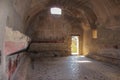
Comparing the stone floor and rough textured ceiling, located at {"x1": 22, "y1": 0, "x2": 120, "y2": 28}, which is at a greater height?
rough textured ceiling, located at {"x1": 22, "y1": 0, "x2": 120, "y2": 28}

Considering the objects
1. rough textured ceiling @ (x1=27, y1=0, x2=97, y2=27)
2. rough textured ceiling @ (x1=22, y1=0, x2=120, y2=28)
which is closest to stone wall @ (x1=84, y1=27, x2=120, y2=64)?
rough textured ceiling @ (x1=22, y1=0, x2=120, y2=28)

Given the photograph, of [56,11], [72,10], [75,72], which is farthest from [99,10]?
[56,11]

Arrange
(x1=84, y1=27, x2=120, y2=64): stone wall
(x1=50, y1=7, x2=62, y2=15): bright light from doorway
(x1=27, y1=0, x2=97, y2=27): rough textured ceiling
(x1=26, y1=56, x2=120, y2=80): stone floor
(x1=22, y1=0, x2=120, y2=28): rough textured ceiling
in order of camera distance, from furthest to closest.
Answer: (x1=50, y1=7, x2=62, y2=15): bright light from doorway < (x1=27, y1=0, x2=97, y2=27): rough textured ceiling < (x1=84, y1=27, x2=120, y2=64): stone wall < (x1=22, y1=0, x2=120, y2=28): rough textured ceiling < (x1=26, y1=56, x2=120, y2=80): stone floor

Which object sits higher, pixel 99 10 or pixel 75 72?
pixel 99 10

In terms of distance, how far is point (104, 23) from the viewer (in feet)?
28.5

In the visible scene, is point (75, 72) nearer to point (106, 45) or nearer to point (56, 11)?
point (106, 45)

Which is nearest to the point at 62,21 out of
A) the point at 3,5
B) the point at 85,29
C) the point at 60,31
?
the point at 60,31

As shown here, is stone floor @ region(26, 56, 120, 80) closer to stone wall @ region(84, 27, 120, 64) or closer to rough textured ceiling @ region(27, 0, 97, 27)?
stone wall @ region(84, 27, 120, 64)

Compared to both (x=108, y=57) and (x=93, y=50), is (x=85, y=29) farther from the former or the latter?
(x=108, y=57)

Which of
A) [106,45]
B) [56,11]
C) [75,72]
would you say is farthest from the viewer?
[56,11]

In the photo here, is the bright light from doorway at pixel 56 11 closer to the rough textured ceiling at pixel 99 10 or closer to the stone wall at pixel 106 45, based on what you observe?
the rough textured ceiling at pixel 99 10

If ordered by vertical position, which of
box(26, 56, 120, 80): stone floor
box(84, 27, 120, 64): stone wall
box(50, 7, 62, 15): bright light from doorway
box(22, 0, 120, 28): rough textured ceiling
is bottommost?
box(26, 56, 120, 80): stone floor

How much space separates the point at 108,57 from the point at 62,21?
5320 millimetres

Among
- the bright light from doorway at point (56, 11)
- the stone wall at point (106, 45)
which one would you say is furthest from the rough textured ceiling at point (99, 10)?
the bright light from doorway at point (56, 11)
